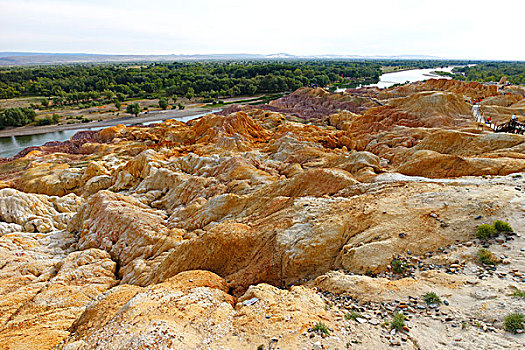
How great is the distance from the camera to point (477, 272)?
720 centimetres

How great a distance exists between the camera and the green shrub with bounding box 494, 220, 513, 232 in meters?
8.09

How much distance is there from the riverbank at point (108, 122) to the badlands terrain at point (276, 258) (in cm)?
4724

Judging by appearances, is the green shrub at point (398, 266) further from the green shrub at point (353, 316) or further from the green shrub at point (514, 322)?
the green shrub at point (514, 322)

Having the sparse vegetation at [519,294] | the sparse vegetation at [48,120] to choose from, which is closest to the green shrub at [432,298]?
the sparse vegetation at [519,294]

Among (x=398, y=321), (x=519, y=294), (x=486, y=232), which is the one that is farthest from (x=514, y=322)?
(x=486, y=232)

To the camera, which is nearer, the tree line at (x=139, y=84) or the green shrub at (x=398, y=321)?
the green shrub at (x=398, y=321)

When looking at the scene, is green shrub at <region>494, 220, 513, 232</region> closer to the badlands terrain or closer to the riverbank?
the badlands terrain

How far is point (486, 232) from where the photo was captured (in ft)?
26.8

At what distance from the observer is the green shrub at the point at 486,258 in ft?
24.0

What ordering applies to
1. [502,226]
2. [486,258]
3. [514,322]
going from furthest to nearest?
[502,226] < [486,258] < [514,322]

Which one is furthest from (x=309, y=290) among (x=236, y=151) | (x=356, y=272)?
(x=236, y=151)

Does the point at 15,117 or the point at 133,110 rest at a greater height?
the point at 133,110

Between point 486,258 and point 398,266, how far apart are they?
2146 mm

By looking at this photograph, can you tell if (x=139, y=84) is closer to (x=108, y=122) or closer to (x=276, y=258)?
(x=108, y=122)
